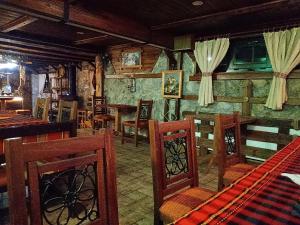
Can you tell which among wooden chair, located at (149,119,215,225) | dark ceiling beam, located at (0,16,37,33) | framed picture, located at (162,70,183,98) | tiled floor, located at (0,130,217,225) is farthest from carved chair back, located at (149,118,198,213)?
framed picture, located at (162,70,183,98)

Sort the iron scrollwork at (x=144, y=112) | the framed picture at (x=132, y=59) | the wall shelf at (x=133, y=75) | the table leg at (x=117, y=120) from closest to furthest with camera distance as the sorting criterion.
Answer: the iron scrollwork at (x=144, y=112)
the wall shelf at (x=133, y=75)
the table leg at (x=117, y=120)
the framed picture at (x=132, y=59)

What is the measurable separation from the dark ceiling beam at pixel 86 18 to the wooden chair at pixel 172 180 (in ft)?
8.71

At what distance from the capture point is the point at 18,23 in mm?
4719

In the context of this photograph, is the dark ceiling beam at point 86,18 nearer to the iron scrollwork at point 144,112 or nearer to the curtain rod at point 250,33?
the curtain rod at point 250,33

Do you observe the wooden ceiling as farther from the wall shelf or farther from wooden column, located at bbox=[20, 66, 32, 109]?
wooden column, located at bbox=[20, 66, 32, 109]

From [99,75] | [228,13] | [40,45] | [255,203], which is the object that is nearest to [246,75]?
[228,13]

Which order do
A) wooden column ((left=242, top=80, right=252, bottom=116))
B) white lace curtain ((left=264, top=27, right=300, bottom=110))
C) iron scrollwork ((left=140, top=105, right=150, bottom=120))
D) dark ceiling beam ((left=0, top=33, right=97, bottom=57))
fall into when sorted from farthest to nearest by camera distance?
iron scrollwork ((left=140, top=105, right=150, bottom=120)), dark ceiling beam ((left=0, top=33, right=97, bottom=57)), wooden column ((left=242, top=80, right=252, bottom=116)), white lace curtain ((left=264, top=27, right=300, bottom=110))

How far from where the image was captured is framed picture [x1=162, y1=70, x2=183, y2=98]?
5945mm

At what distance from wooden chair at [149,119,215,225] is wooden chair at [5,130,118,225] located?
45 cm

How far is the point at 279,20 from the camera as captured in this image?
4.51 metres

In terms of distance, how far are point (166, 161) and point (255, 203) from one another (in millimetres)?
869

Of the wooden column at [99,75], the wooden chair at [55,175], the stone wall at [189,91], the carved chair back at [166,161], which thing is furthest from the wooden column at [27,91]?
the wooden chair at [55,175]

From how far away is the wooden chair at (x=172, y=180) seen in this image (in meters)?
1.65

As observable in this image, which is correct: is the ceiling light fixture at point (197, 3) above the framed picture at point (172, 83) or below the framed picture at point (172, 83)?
above
